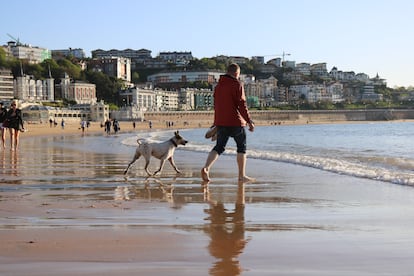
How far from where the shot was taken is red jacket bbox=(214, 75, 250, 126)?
6.46 metres

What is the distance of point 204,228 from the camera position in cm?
361

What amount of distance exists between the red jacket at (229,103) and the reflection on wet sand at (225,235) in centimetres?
169

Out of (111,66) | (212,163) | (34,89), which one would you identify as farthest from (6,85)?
(212,163)

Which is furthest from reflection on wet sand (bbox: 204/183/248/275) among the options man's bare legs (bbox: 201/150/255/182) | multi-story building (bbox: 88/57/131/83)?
multi-story building (bbox: 88/57/131/83)

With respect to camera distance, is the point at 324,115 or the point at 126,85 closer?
the point at 126,85

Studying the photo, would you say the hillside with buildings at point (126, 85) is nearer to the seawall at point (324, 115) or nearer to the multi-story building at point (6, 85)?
the multi-story building at point (6, 85)

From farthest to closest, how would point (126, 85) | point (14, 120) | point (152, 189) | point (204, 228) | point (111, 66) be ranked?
point (111, 66)
point (126, 85)
point (14, 120)
point (152, 189)
point (204, 228)

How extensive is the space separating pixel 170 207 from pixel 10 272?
7.06 feet

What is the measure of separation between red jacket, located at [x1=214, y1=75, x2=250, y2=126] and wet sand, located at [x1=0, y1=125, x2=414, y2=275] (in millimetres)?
742

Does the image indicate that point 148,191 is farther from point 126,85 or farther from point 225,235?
point 126,85

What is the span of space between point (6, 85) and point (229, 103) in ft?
385

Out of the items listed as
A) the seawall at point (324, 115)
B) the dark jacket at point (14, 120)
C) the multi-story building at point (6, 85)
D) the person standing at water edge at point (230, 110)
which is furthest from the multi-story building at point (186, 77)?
the person standing at water edge at point (230, 110)

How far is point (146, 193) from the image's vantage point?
5.52 meters

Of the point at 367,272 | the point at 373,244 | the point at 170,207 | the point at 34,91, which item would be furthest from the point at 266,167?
the point at 34,91
